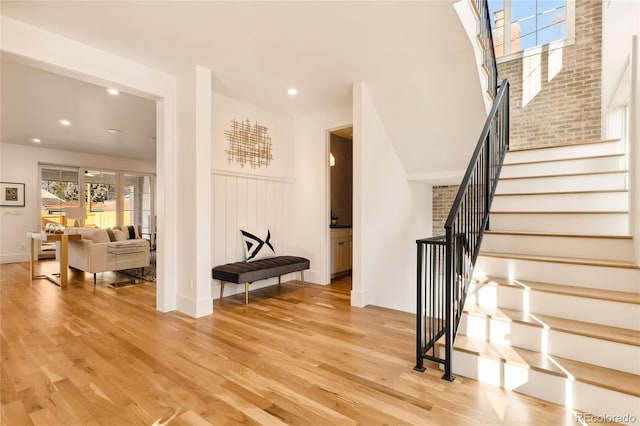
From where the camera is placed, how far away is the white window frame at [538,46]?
4859mm

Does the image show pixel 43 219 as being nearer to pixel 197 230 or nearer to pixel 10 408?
pixel 197 230

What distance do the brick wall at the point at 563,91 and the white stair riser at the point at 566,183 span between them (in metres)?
2.35

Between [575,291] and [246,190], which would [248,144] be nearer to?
[246,190]

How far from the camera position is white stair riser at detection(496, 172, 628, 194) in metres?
2.80

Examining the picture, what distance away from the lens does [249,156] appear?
184 inches

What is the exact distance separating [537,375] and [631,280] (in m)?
0.96

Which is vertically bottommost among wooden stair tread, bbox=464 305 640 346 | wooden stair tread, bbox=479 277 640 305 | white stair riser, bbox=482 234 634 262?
wooden stair tread, bbox=464 305 640 346

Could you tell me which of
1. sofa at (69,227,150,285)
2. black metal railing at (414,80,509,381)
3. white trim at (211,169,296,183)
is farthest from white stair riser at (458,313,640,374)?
sofa at (69,227,150,285)

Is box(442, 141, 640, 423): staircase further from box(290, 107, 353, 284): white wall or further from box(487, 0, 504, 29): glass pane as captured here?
box(487, 0, 504, 29): glass pane

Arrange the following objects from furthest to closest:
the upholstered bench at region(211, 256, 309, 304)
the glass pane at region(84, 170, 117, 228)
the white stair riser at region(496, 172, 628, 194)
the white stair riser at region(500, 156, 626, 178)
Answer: the glass pane at region(84, 170, 117, 228) < the upholstered bench at region(211, 256, 309, 304) < the white stair riser at region(500, 156, 626, 178) < the white stair riser at region(496, 172, 628, 194)

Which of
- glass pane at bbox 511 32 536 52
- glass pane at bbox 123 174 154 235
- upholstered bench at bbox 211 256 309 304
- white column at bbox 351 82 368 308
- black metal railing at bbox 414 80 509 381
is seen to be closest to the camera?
black metal railing at bbox 414 80 509 381

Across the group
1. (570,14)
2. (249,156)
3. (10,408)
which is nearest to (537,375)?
(10,408)

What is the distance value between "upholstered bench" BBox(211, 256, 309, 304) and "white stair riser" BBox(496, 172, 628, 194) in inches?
108

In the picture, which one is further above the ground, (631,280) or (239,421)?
(631,280)
